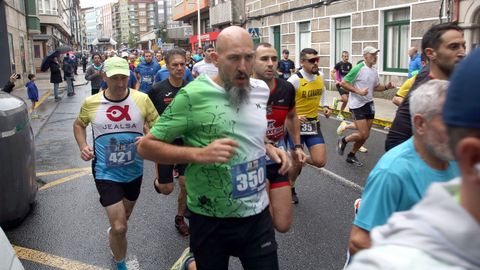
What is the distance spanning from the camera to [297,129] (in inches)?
183

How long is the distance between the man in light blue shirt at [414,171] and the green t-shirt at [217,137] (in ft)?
2.50

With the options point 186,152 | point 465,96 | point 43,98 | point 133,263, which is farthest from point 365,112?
point 43,98

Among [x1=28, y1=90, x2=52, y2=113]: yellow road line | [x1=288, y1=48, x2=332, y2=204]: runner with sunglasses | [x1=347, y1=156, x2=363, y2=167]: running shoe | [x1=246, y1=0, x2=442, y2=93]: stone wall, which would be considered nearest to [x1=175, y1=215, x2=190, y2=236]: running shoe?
[x1=288, y1=48, x2=332, y2=204]: runner with sunglasses

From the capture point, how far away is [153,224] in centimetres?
573

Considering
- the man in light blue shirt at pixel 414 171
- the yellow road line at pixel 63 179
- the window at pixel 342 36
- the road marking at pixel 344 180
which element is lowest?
the yellow road line at pixel 63 179

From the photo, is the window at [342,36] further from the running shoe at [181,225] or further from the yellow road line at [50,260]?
the yellow road line at [50,260]

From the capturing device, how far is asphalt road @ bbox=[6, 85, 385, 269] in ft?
15.6

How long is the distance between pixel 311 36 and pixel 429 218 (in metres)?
22.2

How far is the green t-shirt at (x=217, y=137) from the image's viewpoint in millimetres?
2805

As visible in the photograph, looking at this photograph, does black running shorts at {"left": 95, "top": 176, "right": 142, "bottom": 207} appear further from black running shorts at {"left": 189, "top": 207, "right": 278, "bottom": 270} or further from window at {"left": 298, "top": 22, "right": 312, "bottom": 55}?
window at {"left": 298, "top": 22, "right": 312, "bottom": 55}

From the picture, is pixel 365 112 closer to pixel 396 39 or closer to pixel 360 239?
pixel 360 239

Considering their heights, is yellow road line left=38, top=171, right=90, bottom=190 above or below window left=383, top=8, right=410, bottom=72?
below

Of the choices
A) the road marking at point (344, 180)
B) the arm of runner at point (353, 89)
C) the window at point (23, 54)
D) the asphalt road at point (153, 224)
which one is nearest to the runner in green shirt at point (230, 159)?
the asphalt road at point (153, 224)

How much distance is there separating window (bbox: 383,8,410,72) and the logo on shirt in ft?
45.5
